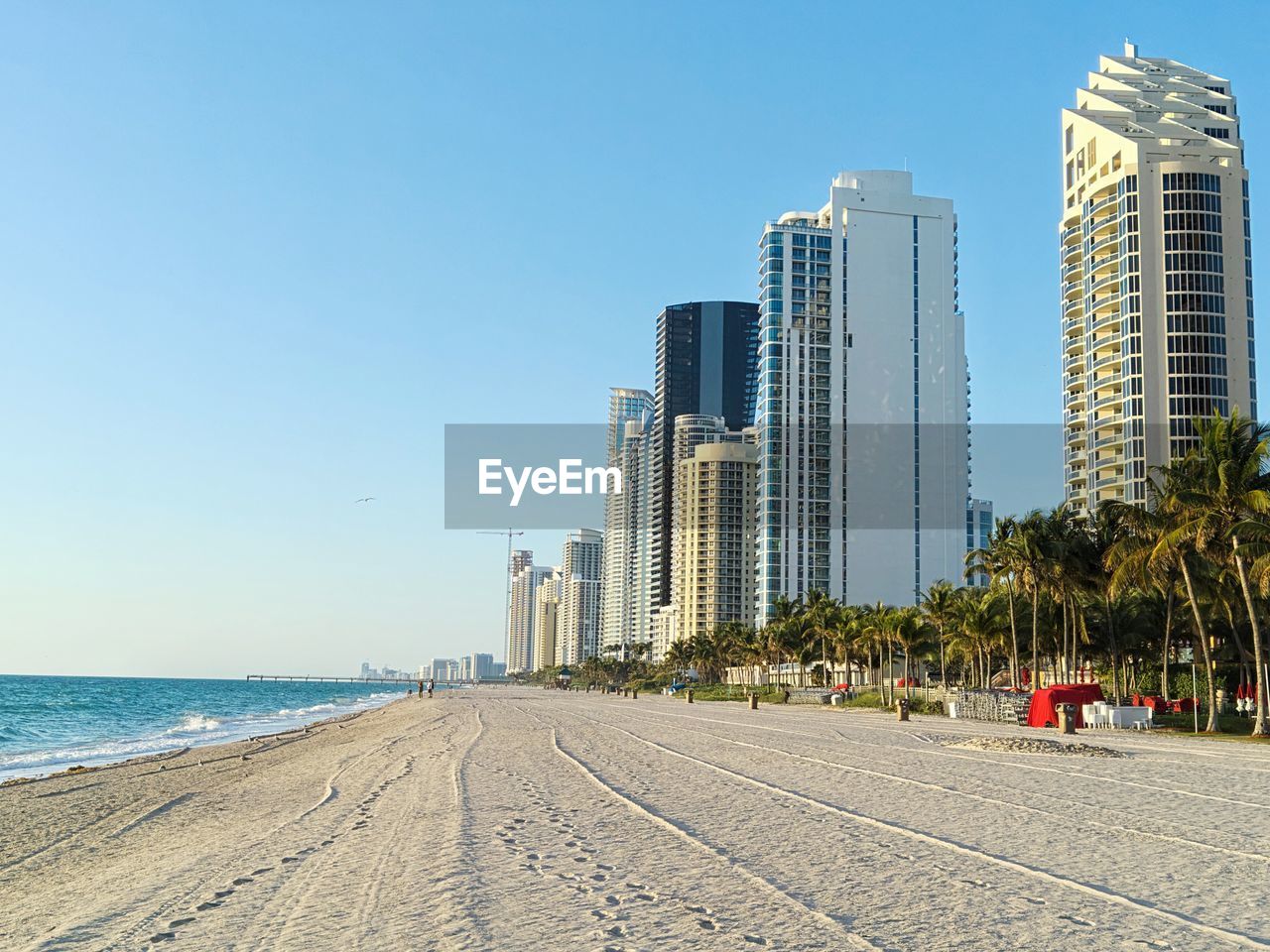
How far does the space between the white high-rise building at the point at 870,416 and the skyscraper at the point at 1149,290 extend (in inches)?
1090

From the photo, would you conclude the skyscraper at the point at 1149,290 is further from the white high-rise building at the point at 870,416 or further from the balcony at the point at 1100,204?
the white high-rise building at the point at 870,416

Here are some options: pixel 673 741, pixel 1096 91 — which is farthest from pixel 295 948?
pixel 1096 91

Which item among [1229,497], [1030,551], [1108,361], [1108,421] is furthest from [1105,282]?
[1229,497]

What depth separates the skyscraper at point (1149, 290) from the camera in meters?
101

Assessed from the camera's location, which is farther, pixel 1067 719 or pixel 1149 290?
pixel 1149 290

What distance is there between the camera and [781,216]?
164 m

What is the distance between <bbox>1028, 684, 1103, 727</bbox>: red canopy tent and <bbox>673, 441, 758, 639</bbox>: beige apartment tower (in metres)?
138

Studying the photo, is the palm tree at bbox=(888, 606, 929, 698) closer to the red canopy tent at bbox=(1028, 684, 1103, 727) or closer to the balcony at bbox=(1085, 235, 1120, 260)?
the red canopy tent at bbox=(1028, 684, 1103, 727)

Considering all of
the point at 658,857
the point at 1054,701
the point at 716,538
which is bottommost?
the point at 1054,701

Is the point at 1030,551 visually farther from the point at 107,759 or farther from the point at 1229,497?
the point at 107,759

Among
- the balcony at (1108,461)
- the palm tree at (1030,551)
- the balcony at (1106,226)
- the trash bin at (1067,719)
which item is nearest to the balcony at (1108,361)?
the balcony at (1108,461)

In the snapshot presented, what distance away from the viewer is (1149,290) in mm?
103750

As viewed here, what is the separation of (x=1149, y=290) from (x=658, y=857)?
105609mm

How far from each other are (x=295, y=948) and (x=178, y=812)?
1195 cm
